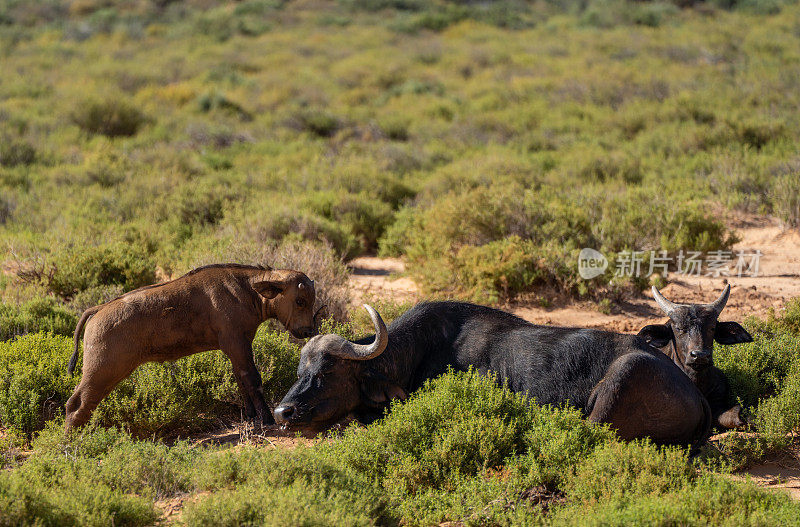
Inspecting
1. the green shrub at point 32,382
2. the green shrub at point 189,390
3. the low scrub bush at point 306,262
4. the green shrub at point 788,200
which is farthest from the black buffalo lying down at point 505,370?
the green shrub at point 788,200

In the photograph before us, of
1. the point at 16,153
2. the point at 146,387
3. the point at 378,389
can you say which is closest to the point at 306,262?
the point at 146,387

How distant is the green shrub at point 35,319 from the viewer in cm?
760

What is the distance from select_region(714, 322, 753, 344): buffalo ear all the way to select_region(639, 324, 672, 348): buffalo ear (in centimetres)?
35

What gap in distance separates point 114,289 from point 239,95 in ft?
55.4

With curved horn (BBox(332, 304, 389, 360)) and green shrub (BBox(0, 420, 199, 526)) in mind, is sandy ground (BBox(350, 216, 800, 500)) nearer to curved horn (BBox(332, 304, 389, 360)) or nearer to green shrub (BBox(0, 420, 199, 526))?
curved horn (BBox(332, 304, 389, 360))

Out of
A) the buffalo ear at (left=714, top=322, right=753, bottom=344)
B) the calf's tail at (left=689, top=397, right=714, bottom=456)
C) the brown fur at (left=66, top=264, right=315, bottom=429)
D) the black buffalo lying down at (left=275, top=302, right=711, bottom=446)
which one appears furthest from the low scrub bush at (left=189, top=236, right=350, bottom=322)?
the calf's tail at (left=689, top=397, right=714, bottom=456)

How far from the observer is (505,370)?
5.66 m

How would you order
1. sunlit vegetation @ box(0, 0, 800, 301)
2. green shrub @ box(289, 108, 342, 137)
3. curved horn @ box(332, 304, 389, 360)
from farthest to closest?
green shrub @ box(289, 108, 342, 137)
sunlit vegetation @ box(0, 0, 800, 301)
curved horn @ box(332, 304, 389, 360)

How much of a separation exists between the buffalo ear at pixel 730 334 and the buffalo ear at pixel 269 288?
3360mm

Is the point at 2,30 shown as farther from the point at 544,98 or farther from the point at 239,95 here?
the point at 544,98

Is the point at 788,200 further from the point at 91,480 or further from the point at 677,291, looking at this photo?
the point at 91,480

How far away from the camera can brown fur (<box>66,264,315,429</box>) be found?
5.61 meters

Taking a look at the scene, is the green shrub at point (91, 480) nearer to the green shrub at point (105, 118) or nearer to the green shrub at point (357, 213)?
the green shrub at point (357, 213)

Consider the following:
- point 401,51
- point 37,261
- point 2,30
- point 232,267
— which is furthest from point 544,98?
point 2,30
